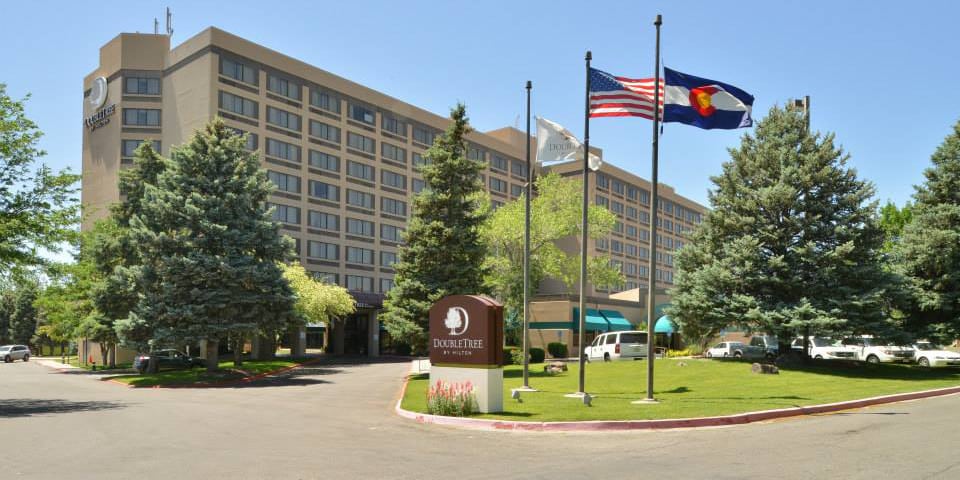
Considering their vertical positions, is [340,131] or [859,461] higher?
[340,131]

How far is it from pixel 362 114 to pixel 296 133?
27.6 ft

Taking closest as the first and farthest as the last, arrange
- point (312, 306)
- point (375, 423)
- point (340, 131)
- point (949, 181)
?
point (375, 423) → point (949, 181) → point (312, 306) → point (340, 131)

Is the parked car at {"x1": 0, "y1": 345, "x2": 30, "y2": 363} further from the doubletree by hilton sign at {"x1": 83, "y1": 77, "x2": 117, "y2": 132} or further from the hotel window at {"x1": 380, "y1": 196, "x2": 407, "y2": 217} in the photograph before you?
the hotel window at {"x1": 380, "y1": 196, "x2": 407, "y2": 217}

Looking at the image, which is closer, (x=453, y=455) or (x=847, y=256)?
(x=453, y=455)

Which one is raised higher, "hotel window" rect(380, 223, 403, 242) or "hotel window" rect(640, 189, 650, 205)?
"hotel window" rect(640, 189, 650, 205)

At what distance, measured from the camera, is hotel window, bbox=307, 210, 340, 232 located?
6831cm

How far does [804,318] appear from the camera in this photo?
2917cm

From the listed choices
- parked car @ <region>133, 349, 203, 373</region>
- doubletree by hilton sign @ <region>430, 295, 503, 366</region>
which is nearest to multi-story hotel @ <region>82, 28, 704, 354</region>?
parked car @ <region>133, 349, 203, 373</region>

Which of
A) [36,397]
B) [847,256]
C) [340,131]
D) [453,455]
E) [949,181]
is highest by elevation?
[340,131]

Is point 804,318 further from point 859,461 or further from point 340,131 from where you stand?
point 340,131

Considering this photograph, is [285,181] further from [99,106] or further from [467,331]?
[467,331]

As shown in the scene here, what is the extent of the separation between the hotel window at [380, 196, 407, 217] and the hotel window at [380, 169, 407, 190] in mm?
1444

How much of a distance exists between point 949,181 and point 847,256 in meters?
7.16

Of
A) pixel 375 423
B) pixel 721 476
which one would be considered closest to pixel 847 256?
pixel 375 423
